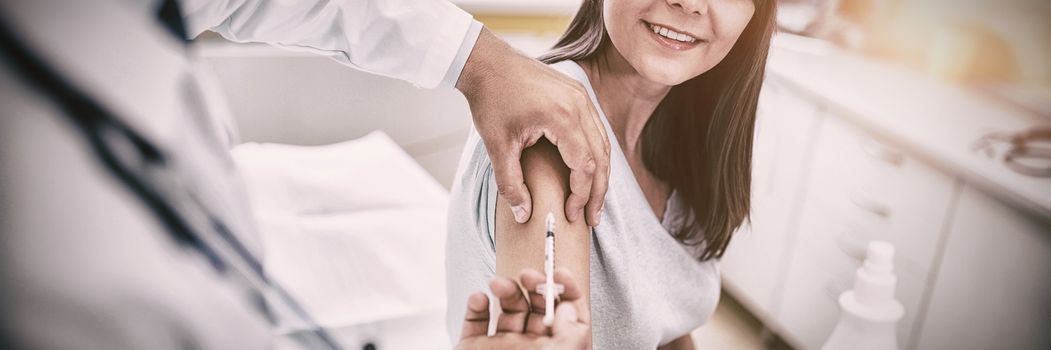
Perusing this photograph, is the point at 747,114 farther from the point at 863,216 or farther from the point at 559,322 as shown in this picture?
the point at 863,216

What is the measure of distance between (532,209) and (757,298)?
1.66 metres

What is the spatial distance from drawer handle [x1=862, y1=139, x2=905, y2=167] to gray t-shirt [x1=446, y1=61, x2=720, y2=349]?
3.18 ft

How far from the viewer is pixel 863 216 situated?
1744 mm

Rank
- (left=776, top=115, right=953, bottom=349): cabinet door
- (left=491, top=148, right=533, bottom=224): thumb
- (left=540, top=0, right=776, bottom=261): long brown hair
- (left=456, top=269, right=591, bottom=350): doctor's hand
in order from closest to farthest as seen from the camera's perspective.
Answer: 1. (left=456, top=269, right=591, bottom=350): doctor's hand
2. (left=491, top=148, right=533, bottom=224): thumb
3. (left=540, top=0, right=776, bottom=261): long brown hair
4. (left=776, top=115, right=953, bottom=349): cabinet door

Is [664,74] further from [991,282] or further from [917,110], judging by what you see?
[917,110]

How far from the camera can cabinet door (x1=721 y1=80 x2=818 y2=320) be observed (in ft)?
6.38

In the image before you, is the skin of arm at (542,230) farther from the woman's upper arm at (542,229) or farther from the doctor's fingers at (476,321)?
the doctor's fingers at (476,321)

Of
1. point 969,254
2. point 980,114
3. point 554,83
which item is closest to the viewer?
point 554,83

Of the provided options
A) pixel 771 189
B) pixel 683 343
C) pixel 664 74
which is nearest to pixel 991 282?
pixel 771 189

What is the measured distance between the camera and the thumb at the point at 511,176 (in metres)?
0.62

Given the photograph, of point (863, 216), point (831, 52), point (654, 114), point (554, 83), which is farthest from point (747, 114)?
point (831, 52)

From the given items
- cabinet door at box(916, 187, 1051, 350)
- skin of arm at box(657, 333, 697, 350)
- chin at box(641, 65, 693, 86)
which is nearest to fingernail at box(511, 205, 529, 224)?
chin at box(641, 65, 693, 86)

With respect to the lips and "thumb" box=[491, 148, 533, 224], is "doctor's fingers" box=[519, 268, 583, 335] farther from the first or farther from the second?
the lips

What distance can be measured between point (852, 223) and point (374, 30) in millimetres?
1432
